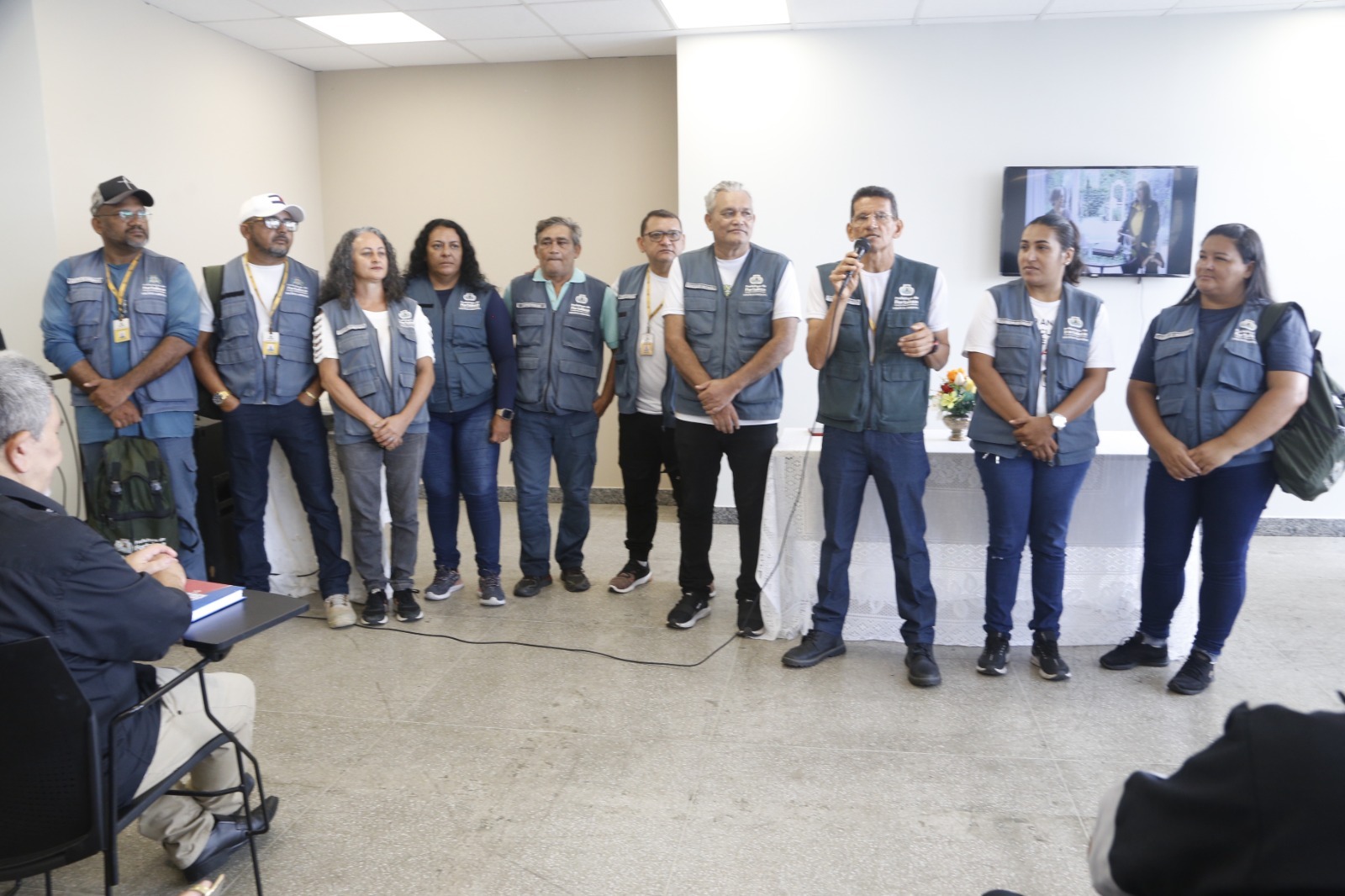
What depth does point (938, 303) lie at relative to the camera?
3.38 metres

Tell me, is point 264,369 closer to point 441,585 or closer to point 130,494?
point 130,494

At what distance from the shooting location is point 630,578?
4.48 meters

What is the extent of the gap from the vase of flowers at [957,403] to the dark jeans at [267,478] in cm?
263

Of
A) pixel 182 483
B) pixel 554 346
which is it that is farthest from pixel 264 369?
pixel 554 346

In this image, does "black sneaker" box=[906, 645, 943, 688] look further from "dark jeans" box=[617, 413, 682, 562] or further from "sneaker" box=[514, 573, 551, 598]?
"sneaker" box=[514, 573, 551, 598]

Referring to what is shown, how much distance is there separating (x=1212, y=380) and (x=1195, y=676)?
103cm

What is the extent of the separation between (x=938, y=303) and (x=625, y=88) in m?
3.47

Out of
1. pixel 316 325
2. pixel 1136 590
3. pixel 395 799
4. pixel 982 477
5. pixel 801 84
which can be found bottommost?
pixel 395 799

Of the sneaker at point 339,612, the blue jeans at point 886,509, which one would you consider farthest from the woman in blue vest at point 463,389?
the blue jeans at point 886,509

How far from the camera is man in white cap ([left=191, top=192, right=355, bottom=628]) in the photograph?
3906 millimetres

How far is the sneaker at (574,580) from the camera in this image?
447 cm

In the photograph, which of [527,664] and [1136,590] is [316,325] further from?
[1136,590]

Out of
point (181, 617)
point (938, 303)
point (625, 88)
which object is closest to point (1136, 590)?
point (938, 303)

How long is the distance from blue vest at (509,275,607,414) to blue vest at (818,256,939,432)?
1.28 metres
